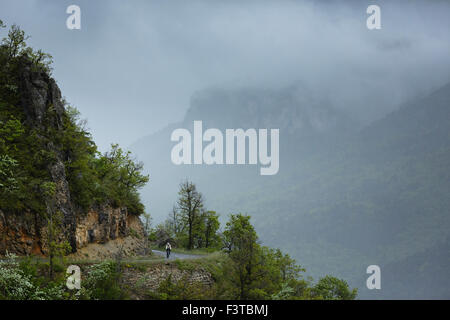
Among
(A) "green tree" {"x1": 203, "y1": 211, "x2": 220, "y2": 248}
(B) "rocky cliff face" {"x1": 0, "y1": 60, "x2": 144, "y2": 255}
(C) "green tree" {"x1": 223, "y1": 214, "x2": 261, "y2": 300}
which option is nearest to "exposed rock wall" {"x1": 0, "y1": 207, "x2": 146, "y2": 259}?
(B) "rocky cliff face" {"x1": 0, "y1": 60, "x2": 144, "y2": 255}

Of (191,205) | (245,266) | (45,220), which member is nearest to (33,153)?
(45,220)

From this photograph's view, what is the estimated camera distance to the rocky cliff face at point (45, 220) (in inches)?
1033

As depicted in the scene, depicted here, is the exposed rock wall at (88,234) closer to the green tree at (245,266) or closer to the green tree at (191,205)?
the green tree at (245,266)

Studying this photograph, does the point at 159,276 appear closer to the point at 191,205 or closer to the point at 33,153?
the point at 33,153

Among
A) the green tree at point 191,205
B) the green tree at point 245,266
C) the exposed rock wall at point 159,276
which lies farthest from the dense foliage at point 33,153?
the green tree at point 191,205

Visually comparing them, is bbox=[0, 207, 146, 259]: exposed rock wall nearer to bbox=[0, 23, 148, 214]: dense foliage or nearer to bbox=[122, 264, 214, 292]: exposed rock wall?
bbox=[0, 23, 148, 214]: dense foliage

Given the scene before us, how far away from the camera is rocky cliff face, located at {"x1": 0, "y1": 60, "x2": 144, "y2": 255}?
2623 cm

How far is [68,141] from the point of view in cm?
3494

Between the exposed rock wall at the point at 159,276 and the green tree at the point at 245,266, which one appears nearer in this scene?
the green tree at the point at 245,266

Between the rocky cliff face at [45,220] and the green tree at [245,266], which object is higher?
the rocky cliff face at [45,220]

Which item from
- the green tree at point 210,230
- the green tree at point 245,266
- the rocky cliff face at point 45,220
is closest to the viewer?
the rocky cliff face at point 45,220

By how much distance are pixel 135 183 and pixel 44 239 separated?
2440cm

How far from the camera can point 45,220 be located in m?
28.2
